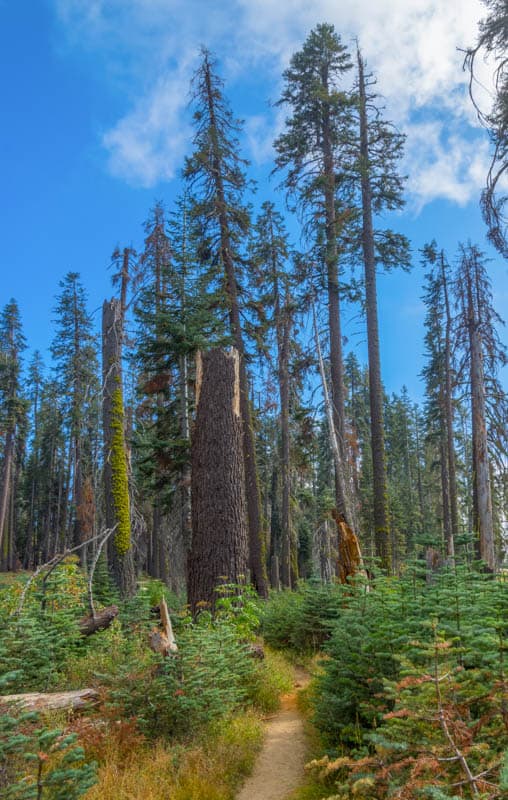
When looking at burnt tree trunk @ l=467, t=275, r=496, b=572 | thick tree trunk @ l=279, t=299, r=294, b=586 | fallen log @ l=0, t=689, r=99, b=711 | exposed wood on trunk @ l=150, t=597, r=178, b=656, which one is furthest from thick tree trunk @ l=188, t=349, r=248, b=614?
thick tree trunk @ l=279, t=299, r=294, b=586

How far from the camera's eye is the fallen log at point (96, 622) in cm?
764

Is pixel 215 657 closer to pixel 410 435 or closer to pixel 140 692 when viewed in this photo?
pixel 140 692

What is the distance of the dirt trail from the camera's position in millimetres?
4512


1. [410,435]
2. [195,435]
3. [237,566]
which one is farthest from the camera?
[410,435]

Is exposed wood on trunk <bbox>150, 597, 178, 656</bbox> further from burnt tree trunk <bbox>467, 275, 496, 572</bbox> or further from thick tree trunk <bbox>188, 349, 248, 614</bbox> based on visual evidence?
burnt tree trunk <bbox>467, 275, 496, 572</bbox>

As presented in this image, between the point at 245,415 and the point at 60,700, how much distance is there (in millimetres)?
10609

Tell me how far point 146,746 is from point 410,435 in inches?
1847

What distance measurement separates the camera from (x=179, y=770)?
4.28 metres

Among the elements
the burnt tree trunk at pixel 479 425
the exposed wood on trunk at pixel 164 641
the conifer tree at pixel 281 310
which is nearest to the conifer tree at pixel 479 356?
the burnt tree trunk at pixel 479 425

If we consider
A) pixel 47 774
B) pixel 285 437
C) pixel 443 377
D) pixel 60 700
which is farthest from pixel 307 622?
pixel 443 377

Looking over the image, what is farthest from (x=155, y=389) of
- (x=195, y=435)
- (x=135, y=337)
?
(x=195, y=435)

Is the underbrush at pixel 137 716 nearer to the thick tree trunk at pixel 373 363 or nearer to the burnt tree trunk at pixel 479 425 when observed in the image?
the thick tree trunk at pixel 373 363

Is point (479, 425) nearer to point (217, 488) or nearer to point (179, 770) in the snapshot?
point (217, 488)

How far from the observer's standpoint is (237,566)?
824 centimetres
